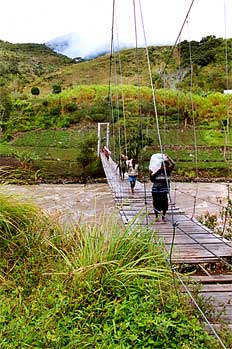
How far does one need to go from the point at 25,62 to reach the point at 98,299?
28.6 metres

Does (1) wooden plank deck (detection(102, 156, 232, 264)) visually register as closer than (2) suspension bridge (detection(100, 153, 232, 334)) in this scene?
No

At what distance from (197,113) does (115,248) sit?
584 inches

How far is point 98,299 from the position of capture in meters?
1.89

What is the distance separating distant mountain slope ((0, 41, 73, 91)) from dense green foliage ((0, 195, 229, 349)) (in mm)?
19048

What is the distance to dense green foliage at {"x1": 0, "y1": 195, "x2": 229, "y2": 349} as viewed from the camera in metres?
1.64

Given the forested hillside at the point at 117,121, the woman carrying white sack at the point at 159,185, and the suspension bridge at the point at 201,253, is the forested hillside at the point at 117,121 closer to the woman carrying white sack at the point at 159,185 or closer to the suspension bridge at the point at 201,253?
the woman carrying white sack at the point at 159,185

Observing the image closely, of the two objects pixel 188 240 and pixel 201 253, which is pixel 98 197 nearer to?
pixel 188 240

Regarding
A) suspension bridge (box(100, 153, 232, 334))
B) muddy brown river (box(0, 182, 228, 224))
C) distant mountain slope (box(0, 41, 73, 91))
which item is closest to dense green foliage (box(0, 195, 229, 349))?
suspension bridge (box(100, 153, 232, 334))

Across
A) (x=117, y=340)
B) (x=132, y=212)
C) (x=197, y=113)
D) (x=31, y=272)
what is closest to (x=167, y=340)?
(x=117, y=340)

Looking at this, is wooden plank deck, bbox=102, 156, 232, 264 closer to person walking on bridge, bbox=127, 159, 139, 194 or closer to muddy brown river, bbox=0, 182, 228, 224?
person walking on bridge, bbox=127, 159, 139, 194

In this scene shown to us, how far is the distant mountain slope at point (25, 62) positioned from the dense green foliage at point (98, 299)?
19048 millimetres

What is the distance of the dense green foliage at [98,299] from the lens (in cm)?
164

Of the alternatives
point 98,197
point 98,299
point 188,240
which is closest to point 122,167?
point 98,197

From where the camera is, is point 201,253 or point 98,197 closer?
point 201,253
